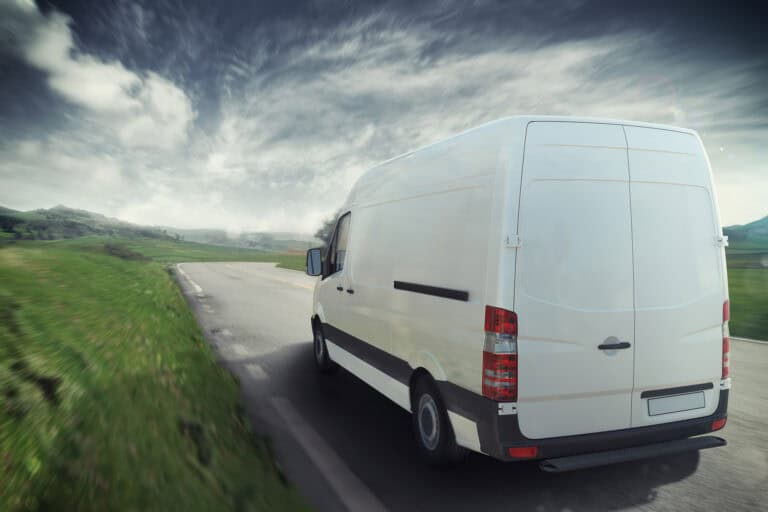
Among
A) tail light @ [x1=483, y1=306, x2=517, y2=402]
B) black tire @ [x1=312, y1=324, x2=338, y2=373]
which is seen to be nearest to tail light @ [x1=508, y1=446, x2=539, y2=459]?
tail light @ [x1=483, y1=306, x2=517, y2=402]

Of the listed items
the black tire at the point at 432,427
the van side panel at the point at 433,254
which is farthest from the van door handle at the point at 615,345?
the black tire at the point at 432,427

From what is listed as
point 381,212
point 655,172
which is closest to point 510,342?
point 655,172

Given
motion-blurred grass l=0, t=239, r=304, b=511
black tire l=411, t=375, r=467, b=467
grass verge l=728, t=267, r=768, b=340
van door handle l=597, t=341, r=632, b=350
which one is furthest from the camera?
grass verge l=728, t=267, r=768, b=340

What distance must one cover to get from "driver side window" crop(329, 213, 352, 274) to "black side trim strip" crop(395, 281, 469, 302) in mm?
1900

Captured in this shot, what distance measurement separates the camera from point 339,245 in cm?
686

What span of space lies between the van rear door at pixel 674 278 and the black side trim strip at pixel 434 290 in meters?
1.13

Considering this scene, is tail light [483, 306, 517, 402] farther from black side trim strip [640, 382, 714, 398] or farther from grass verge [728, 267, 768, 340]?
grass verge [728, 267, 768, 340]

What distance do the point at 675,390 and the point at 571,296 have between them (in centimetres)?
108

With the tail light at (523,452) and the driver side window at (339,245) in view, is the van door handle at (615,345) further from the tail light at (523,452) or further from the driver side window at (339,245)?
the driver side window at (339,245)

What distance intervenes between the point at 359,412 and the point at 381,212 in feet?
6.55

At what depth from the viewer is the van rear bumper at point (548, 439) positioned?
11.4 ft

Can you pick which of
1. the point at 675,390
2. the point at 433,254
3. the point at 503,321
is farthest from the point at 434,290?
the point at 675,390

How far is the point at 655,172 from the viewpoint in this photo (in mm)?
3861

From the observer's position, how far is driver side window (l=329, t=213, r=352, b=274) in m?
6.62
